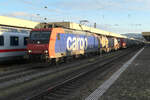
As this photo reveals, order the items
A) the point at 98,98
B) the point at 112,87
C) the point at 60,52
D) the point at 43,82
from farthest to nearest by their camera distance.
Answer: the point at 60,52 < the point at 43,82 < the point at 112,87 < the point at 98,98

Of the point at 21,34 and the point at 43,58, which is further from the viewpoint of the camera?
the point at 21,34

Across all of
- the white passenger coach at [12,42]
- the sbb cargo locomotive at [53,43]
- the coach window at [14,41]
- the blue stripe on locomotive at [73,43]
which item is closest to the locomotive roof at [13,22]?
the white passenger coach at [12,42]

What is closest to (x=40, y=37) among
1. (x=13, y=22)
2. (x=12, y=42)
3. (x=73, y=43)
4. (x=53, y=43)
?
(x=53, y=43)

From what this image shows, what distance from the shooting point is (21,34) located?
17688mm

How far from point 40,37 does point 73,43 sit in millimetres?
4509

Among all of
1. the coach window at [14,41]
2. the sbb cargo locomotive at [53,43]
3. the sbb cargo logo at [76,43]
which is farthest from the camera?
the sbb cargo logo at [76,43]

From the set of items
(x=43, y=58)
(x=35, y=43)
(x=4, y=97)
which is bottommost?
(x=4, y=97)

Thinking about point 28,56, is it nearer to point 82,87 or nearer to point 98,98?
point 82,87

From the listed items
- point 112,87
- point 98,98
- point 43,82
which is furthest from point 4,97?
point 112,87

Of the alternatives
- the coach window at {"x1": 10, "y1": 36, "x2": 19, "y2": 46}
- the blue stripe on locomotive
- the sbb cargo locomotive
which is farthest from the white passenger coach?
the blue stripe on locomotive

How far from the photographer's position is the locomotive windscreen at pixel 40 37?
15.1 m

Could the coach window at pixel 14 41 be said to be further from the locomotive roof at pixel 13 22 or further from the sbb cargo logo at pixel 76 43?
the locomotive roof at pixel 13 22

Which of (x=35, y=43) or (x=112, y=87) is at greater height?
(x=35, y=43)

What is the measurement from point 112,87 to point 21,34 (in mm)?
11787
